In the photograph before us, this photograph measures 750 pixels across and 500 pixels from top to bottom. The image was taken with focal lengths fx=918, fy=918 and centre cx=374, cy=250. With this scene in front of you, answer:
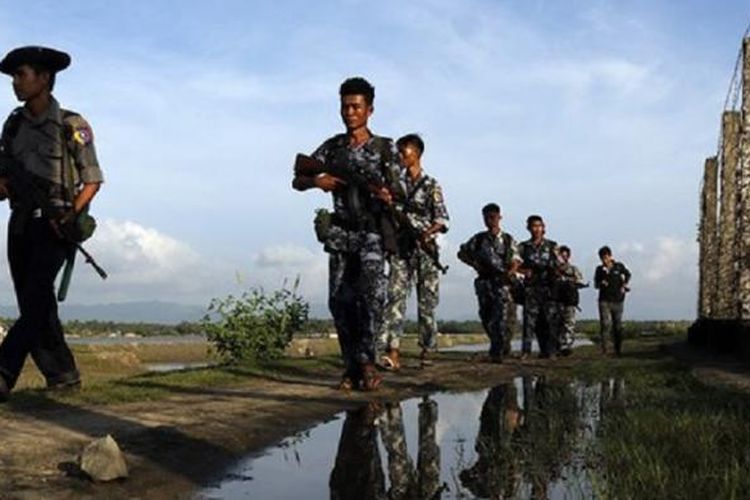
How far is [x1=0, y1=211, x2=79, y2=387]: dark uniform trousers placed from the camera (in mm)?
6266

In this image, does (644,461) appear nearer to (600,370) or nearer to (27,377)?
(600,370)

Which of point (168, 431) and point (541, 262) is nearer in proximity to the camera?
point (168, 431)

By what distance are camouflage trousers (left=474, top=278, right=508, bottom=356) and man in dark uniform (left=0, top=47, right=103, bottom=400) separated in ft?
23.8

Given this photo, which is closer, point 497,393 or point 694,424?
point 694,424

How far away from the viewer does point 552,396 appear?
6895 mm

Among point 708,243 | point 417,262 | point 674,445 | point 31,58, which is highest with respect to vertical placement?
point 708,243

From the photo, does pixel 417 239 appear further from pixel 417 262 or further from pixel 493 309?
pixel 493 309

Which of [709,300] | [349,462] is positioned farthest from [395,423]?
[709,300]

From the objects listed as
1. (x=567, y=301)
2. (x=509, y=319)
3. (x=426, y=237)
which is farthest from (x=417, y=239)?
(x=567, y=301)

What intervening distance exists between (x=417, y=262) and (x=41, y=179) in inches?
203

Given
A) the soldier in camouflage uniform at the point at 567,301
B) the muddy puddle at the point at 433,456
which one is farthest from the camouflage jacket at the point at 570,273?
the muddy puddle at the point at 433,456

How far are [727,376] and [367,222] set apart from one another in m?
4.22

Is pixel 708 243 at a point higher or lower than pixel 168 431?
higher

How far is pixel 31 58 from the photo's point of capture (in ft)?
21.6
